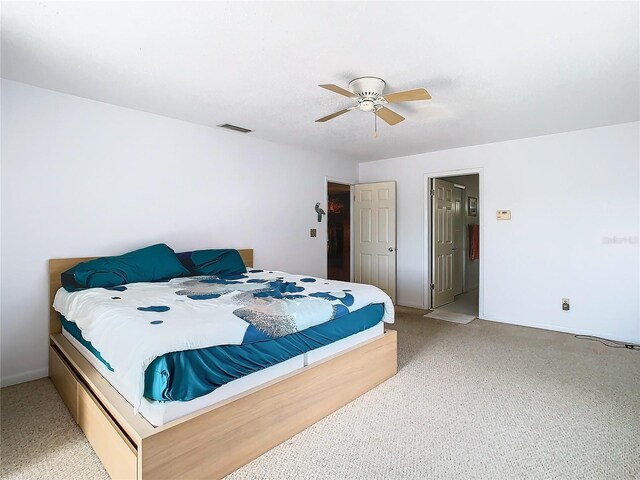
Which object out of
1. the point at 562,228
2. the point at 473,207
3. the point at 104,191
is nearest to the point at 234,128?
the point at 104,191

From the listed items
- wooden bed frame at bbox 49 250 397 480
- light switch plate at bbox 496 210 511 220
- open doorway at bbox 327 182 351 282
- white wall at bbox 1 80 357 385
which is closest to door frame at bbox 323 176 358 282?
open doorway at bbox 327 182 351 282

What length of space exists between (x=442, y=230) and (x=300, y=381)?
3.90 m

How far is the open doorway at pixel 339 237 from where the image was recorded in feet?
20.5

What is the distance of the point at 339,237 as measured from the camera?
638 centimetres

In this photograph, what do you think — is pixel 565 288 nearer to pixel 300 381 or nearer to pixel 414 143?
pixel 414 143

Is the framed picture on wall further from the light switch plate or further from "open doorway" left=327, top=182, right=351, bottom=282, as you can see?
"open doorway" left=327, top=182, right=351, bottom=282

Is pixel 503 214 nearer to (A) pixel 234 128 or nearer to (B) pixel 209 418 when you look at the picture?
(A) pixel 234 128

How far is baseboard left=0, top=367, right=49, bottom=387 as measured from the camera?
262 cm

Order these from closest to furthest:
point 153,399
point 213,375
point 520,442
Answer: point 153,399 → point 213,375 → point 520,442

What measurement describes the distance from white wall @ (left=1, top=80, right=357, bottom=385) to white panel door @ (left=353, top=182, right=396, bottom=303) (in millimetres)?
1588

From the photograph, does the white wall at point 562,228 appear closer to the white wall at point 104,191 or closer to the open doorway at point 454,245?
the open doorway at point 454,245

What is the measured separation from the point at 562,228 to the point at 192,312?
3.97 meters

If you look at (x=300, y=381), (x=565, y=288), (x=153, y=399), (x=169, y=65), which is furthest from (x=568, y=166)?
(x=153, y=399)

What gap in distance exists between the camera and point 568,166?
3.88 meters
